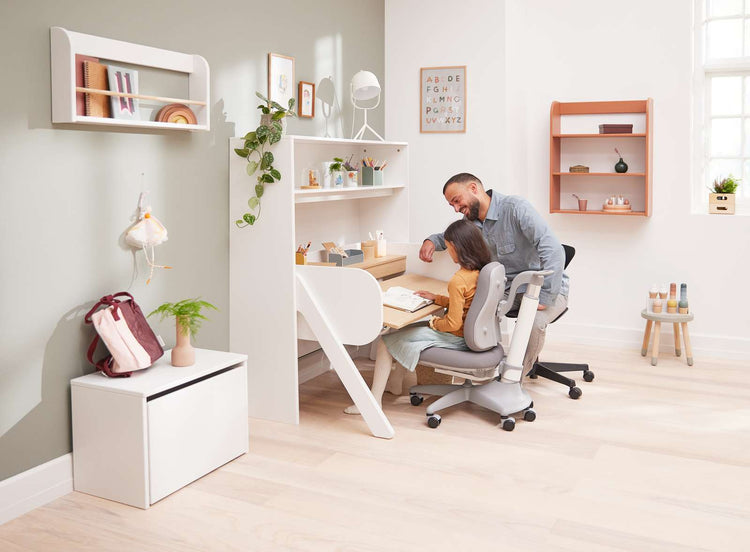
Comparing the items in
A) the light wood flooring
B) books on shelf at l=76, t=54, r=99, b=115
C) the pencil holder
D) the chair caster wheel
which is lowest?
the light wood flooring

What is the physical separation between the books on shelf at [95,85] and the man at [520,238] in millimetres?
1739

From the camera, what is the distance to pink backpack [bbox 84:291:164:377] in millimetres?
2863

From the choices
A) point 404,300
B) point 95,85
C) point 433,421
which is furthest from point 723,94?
point 95,85

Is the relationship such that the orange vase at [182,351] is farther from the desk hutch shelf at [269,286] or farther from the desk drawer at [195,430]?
the desk hutch shelf at [269,286]

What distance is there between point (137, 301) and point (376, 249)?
1.64 m

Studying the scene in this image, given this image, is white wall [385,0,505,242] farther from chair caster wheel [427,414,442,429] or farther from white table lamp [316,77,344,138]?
chair caster wheel [427,414,442,429]

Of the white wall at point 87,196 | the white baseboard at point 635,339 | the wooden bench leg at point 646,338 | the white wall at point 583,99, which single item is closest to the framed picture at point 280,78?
the white wall at point 87,196

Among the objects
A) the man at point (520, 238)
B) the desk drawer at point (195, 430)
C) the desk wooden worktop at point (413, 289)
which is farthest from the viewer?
the man at point (520, 238)

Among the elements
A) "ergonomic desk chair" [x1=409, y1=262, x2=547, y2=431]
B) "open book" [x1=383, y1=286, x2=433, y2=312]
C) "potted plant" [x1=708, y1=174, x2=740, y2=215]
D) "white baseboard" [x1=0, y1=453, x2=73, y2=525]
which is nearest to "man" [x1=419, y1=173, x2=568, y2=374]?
"ergonomic desk chair" [x1=409, y1=262, x2=547, y2=431]

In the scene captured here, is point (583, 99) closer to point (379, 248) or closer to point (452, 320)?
point (379, 248)

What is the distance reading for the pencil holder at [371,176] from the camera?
14.5 ft

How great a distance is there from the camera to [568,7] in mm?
5086

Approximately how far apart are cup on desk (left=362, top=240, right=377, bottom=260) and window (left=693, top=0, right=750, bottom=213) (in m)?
2.20

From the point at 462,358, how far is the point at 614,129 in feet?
7.28
